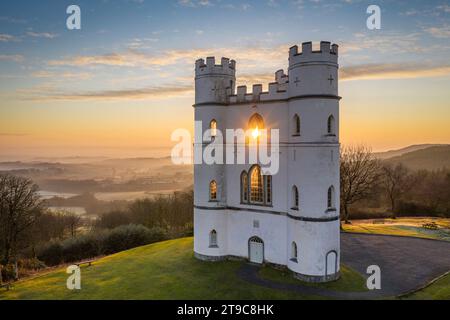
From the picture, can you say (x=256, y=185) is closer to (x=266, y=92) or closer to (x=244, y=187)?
(x=244, y=187)

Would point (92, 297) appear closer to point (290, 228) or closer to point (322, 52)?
point (290, 228)

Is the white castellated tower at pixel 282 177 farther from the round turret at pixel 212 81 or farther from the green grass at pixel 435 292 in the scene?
the green grass at pixel 435 292

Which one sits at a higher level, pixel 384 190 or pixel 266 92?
pixel 266 92

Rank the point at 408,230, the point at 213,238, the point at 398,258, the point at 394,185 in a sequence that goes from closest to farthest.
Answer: the point at 213,238 < the point at 398,258 < the point at 408,230 < the point at 394,185

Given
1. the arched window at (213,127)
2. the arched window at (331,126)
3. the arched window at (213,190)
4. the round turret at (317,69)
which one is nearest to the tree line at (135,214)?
the arched window at (213,190)

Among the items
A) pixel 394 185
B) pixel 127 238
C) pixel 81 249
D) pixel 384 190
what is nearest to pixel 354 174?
pixel 394 185
